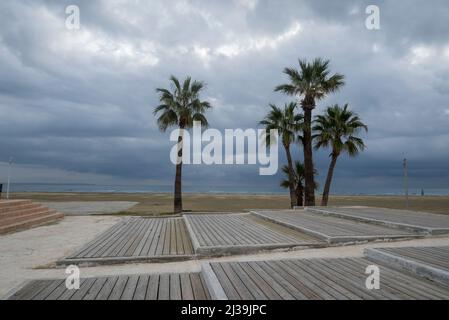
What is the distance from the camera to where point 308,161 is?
23.9 metres

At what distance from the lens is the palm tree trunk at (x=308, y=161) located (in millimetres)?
23688

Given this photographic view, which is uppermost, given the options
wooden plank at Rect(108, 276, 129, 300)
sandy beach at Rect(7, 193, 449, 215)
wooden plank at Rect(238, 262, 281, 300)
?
wooden plank at Rect(238, 262, 281, 300)

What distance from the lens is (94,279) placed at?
6086 mm

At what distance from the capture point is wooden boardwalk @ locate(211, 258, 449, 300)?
4.97 meters

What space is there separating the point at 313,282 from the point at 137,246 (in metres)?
5.26

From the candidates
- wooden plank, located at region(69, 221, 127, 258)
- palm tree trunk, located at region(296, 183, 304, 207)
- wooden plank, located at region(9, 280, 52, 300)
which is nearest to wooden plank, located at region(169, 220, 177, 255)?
wooden plank, located at region(69, 221, 127, 258)

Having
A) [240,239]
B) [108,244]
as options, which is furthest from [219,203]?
[108,244]

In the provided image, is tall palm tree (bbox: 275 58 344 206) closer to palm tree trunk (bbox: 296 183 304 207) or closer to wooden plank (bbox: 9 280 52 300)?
palm tree trunk (bbox: 296 183 304 207)

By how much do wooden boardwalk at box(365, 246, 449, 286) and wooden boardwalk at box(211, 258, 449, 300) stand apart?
20cm

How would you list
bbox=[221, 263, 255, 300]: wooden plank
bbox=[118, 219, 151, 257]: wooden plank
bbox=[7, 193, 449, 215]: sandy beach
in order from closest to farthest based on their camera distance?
1. bbox=[221, 263, 255, 300]: wooden plank
2. bbox=[118, 219, 151, 257]: wooden plank
3. bbox=[7, 193, 449, 215]: sandy beach

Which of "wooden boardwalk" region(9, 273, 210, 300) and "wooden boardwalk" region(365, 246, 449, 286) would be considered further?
"wooden boardwalk" region(365, 246, 449, 286)

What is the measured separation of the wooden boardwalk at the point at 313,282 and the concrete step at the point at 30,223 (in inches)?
385

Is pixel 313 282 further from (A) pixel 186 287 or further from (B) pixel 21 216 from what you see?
(B) pixel 21 216
